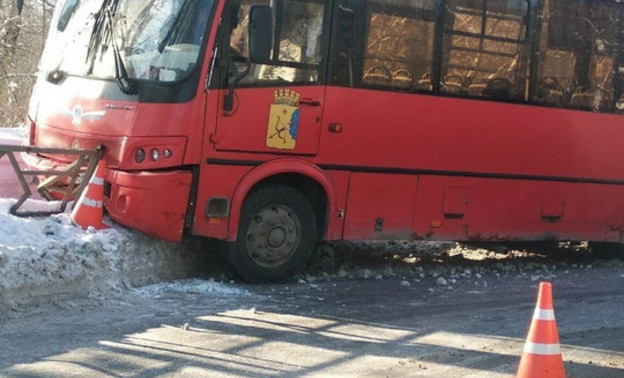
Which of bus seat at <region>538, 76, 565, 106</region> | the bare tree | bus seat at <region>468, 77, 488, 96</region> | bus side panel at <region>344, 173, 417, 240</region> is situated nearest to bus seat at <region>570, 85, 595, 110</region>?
bus seat at <region>538, 76, 565, 106</region>

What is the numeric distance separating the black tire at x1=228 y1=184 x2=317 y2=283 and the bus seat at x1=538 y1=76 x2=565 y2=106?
337 cm

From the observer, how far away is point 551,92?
10430 mm

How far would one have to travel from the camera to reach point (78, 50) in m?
8.82

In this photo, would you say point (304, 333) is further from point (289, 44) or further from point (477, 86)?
point (477, 86)

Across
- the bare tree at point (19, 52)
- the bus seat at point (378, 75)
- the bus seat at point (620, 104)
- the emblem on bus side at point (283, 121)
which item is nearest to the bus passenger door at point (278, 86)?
the emblem on bus side at point (283, 121)

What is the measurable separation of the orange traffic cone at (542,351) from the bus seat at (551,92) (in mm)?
5549

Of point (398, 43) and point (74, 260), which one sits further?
point (398, 43)

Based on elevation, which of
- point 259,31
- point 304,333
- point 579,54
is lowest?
point 304,333

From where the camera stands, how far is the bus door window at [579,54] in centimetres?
1041

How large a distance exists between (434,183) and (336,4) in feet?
7.24

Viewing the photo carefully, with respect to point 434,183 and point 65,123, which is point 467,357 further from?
point 65,123

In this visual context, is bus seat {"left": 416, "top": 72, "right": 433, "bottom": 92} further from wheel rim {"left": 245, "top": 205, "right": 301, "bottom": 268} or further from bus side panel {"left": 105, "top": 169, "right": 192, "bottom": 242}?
bus side panel {"left": 105, "top": 169, "right": 192, "bottom": 242}

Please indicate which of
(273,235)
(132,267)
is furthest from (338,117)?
(132,267)

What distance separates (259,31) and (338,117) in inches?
50.3
